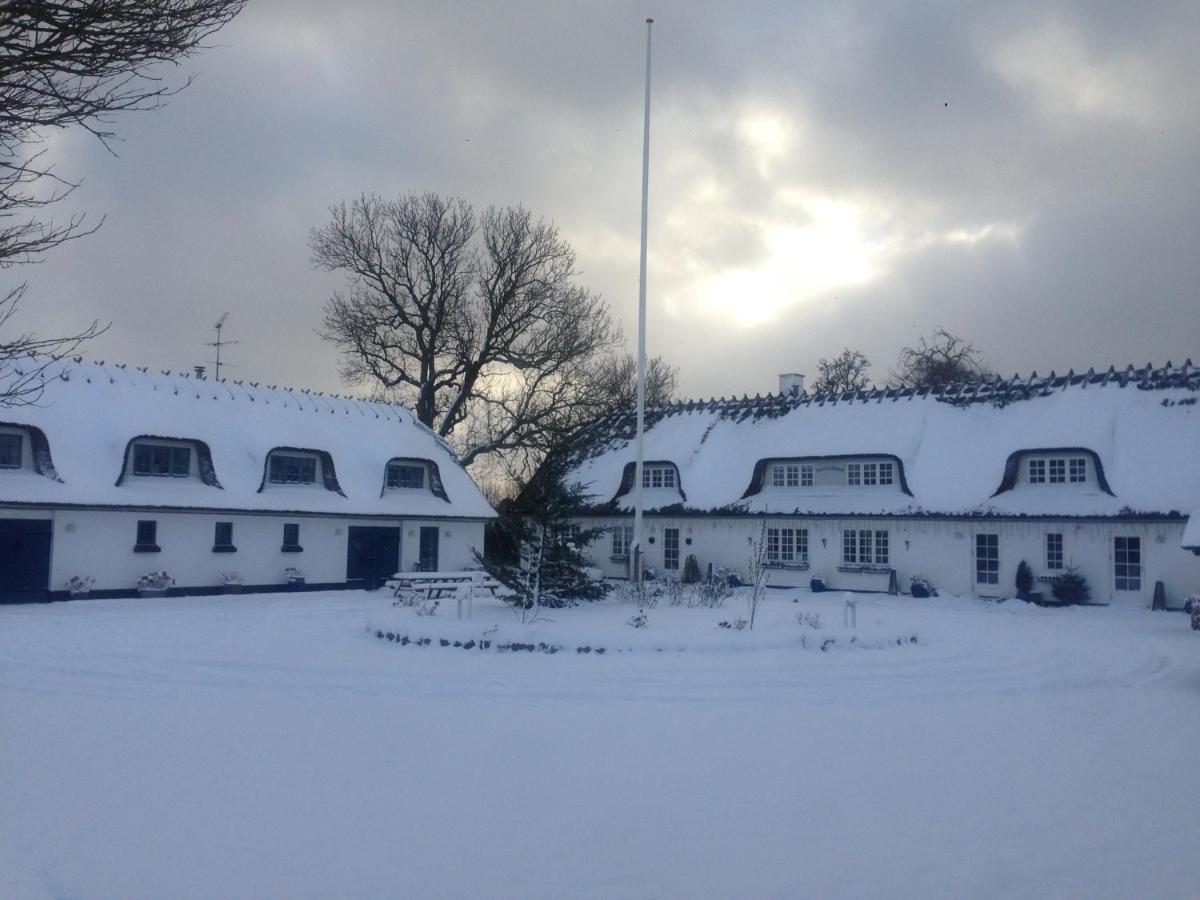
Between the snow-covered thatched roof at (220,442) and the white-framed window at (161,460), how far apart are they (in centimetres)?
35

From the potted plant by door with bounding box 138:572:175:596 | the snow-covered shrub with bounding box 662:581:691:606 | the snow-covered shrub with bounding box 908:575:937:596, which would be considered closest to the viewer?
the snow-covered shrub with bounding box 662:581:691:606

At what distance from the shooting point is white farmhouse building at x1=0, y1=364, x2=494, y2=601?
25.2 m

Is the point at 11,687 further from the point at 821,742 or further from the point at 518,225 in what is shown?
the point at 518,225

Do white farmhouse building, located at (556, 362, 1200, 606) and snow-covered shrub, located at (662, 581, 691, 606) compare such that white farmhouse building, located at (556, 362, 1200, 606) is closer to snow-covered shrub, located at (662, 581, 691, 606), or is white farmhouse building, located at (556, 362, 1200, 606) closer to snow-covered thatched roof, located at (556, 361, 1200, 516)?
snow-covered thatched roof, located at (556, 361, 1200, 516)

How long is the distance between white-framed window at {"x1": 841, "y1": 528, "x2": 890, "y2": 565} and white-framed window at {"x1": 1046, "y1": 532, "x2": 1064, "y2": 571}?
4.81m

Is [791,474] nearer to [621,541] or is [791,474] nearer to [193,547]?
[621,541]

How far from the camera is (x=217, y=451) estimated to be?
2916cm

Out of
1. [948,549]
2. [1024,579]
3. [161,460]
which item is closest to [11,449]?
[161,460]

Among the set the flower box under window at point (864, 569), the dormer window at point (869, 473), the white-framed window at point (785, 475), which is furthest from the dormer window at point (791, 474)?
the flower box under window at point (864, 569)

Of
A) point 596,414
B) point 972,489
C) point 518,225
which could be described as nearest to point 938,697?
point 972,489

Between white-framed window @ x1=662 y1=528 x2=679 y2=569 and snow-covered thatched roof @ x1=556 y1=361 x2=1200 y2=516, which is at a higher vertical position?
snow-covered thatched roof @ x1=556 y1=361 x2=1200 y2=516

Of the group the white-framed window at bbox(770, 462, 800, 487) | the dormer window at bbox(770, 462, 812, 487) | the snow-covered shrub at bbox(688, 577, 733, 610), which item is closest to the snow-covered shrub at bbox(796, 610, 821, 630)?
the snow-covered shrub at bbox(688, 577, 733, 610)

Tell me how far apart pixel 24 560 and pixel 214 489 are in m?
5.17

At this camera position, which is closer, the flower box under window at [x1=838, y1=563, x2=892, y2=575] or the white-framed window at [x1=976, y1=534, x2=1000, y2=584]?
the white-framed window at [x1=976, y1=534, x2=1000, y2=584]
